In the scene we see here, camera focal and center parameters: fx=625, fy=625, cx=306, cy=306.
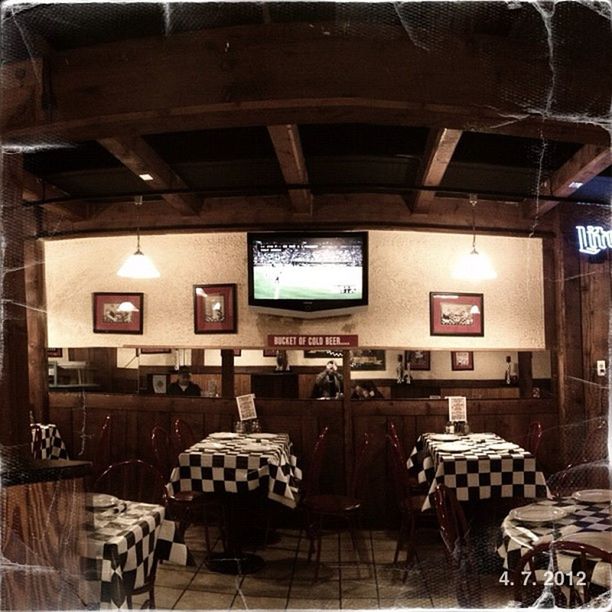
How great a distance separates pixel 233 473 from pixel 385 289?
2485mm

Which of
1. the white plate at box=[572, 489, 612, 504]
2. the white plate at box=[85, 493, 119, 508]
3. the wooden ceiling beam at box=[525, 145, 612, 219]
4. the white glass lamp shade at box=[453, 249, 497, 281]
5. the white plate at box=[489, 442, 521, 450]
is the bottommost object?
the white plate at box=[489, 442, 521, 450]

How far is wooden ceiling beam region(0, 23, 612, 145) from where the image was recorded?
280 cm

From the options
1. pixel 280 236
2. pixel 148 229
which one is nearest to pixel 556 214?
pixel 280 236

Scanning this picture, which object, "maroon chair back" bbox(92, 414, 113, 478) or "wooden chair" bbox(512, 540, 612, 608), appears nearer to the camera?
"wooden chair" bbox(512, 540, 612, 608)

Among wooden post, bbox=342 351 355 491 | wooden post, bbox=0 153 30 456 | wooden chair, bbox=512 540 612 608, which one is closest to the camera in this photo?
wooden chair, bbox=512 540 612 608

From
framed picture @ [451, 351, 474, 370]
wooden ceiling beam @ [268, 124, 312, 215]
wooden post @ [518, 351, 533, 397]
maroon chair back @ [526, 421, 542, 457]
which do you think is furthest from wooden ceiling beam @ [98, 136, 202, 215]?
framed picture @ [451, 351, 474, 370]

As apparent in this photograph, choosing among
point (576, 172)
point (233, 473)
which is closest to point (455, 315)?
point (576, 172)

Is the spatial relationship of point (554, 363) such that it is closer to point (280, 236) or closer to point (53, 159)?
point (280, 236)

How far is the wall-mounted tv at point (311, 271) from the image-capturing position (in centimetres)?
585

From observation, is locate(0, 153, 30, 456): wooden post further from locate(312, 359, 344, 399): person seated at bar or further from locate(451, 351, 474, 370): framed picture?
locate(451, 351, 474, 370): framed picture

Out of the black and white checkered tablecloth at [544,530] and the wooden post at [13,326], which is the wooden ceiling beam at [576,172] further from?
the wooden post at [13,326]

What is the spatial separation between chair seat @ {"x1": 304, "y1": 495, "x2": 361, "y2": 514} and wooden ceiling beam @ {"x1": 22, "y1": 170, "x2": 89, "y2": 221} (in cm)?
360

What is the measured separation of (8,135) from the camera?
3078 mm

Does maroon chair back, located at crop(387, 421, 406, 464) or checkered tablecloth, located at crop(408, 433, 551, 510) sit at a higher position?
maroon chair back, located at crop(387, 421, 406, 464)
